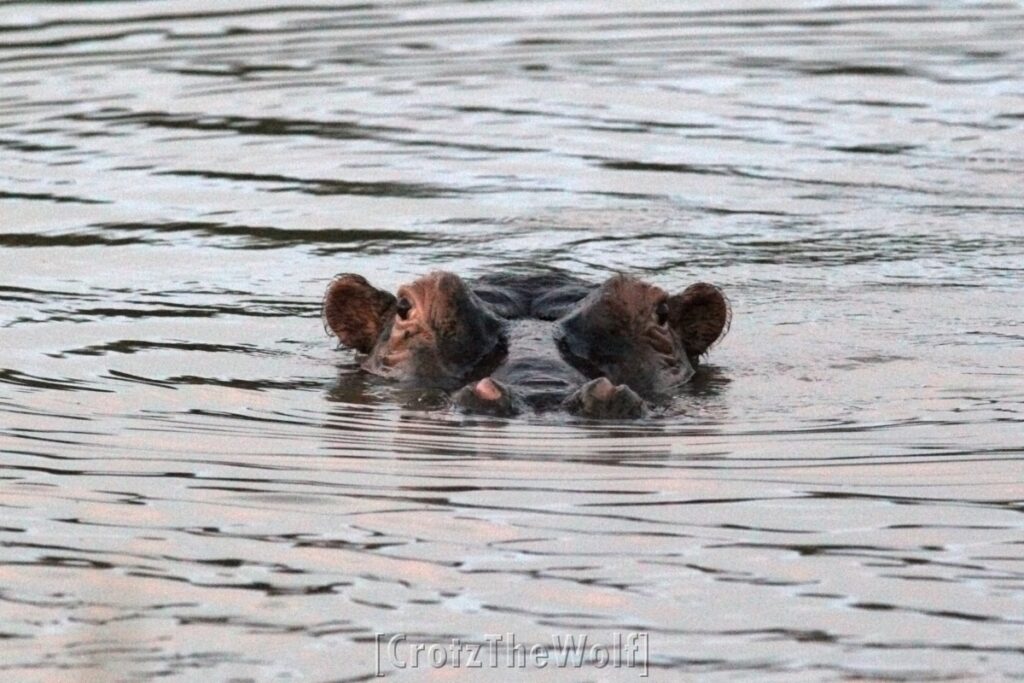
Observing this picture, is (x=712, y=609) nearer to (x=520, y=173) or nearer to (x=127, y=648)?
(x=127, y=648)

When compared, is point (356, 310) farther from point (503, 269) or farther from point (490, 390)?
point (490, 390)

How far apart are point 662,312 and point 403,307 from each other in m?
1.12

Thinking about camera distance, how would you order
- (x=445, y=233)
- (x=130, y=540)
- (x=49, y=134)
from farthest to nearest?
1. (x=49, y=134)
2. (x=445, y=233)
3. (x=130, y=540)

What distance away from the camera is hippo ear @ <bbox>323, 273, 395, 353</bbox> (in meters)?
10.5

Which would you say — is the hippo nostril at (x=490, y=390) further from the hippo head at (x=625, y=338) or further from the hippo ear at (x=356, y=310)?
the hippo ear at (x=356, y=310)

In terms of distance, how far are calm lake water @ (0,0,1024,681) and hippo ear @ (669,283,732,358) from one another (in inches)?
7.1

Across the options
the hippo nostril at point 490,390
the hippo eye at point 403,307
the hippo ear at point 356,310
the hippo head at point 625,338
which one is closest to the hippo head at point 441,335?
the hippo eye at point 403,307

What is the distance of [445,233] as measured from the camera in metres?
13.7

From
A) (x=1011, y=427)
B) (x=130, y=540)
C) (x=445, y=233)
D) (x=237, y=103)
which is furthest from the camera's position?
(x=237, y=103)

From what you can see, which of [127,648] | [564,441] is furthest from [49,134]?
[127,648]

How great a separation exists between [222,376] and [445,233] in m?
3.80

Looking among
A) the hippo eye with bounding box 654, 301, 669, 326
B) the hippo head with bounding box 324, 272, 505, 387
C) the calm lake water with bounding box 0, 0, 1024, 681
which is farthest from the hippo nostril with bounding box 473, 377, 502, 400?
the hippo eye with bounding box 654, 301, 669, 326

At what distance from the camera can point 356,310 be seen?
34.6 feet

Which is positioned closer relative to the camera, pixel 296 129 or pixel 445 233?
pixel 445 233
